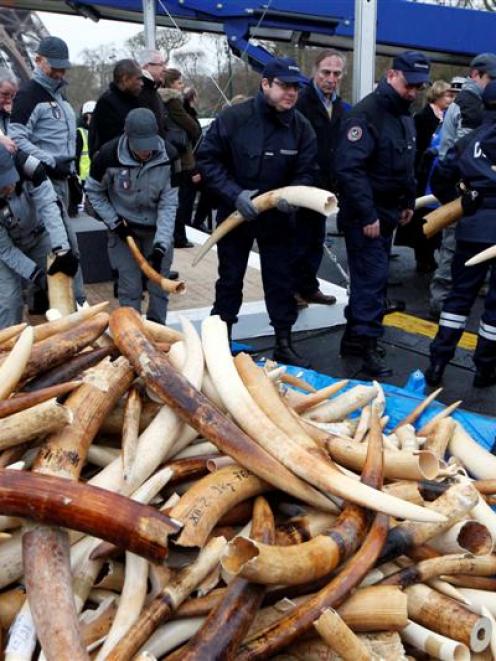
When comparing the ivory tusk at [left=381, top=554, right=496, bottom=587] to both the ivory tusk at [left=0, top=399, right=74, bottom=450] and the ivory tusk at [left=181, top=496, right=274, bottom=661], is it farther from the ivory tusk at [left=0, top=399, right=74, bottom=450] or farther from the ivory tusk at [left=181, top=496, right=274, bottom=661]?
the ivory tusk at [left=0, top=399, right=74, bottom=450]

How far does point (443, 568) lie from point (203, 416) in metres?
0.74

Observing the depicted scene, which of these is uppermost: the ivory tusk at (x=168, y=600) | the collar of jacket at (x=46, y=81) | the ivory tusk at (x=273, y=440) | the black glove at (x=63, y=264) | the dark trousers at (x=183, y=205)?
the collar of jacket at (x=46, y=81)

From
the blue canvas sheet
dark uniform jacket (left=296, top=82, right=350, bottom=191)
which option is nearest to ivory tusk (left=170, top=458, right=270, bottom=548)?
the blue canvas sheet

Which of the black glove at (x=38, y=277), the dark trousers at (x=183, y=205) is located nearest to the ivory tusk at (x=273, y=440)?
the black glove at (x=38, y=277)

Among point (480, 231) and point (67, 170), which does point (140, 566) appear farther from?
point (67, 170)

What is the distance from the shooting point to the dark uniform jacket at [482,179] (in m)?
4.16

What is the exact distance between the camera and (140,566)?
1.69 m

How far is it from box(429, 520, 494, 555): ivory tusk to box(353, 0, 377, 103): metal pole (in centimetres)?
446

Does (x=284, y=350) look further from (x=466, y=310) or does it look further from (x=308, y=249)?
(x=466, y=310)

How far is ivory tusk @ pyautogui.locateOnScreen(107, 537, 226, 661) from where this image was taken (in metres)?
1.50

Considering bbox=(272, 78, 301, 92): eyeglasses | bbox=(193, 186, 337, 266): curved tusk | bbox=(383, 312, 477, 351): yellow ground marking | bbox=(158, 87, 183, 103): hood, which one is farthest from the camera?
bbox=(158, 87, 183, 103): hood

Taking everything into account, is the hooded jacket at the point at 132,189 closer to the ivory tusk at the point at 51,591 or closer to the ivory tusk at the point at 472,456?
the ivory tusk at the point at 472,456

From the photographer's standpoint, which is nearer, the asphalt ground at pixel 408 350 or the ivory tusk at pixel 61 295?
the ivory tusk at pixel 61 295

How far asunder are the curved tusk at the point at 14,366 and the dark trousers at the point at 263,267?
2.52 m
